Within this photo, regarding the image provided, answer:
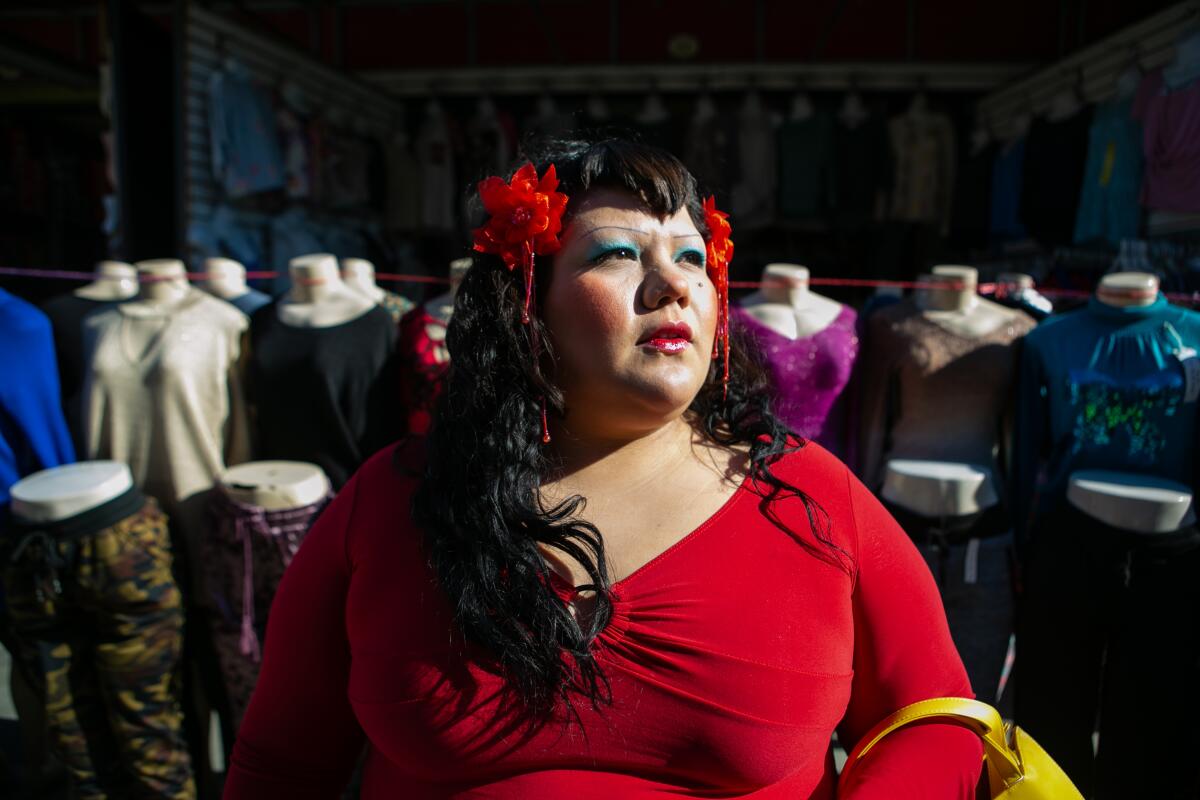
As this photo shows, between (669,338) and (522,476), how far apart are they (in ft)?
1.11

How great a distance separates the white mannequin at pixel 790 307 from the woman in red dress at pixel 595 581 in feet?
4.14

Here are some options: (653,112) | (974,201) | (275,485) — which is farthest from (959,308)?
(653,112)

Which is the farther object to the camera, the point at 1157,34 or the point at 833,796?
the point at 1157,34

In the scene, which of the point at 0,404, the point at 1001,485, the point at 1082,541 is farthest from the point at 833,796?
the point at 0,404

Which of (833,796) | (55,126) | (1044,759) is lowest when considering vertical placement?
(833,796)

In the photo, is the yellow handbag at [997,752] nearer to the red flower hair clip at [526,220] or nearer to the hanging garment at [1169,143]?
the red flower hair clip at [526,220]

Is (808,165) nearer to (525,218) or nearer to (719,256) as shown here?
(719,256)

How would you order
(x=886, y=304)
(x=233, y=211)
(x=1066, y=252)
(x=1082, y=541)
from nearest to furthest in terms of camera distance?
(x=1082, y=541), (x=886, y=304), (x=1066, y=252), (x=233, y=211)

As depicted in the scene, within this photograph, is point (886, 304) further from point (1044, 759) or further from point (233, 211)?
point (233, 211)

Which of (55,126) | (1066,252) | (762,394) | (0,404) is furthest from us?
(55,126)

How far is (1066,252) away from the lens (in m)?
4.68

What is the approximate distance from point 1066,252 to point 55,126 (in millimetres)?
8678

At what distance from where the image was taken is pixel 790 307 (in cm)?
269

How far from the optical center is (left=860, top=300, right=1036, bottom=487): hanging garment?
2600 mm
